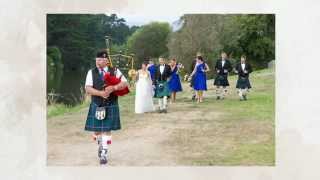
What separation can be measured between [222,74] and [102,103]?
1.07m

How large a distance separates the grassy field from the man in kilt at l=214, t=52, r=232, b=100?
0.05 meters

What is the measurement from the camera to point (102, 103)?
6.18m

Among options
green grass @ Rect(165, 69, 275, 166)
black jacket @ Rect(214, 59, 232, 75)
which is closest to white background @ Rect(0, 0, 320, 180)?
green grass @ Rect(165, 69, 275, 166)

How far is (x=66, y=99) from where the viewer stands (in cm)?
620

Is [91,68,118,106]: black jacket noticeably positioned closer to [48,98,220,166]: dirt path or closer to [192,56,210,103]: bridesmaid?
[48,98,220,166]: dirt path

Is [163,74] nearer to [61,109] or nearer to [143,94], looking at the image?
[143,94]

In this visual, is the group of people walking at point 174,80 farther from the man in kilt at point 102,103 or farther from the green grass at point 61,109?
the green grass at point 61,109

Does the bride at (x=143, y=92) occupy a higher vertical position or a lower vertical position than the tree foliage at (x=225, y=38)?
lower

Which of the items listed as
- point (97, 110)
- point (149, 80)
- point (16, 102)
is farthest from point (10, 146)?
point (149, 80)

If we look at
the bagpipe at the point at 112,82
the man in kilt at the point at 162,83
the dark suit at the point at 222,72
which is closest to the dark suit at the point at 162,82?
the man in kilt at the point at 162,83

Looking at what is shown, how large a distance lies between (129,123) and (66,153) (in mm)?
601

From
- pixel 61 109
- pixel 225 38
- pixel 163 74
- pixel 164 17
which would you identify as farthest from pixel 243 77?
pixel 61 109

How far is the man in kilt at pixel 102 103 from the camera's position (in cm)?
616

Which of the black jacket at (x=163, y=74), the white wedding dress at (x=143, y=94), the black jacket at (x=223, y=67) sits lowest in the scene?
→ the white wedding dress at (x=143, y=94)
